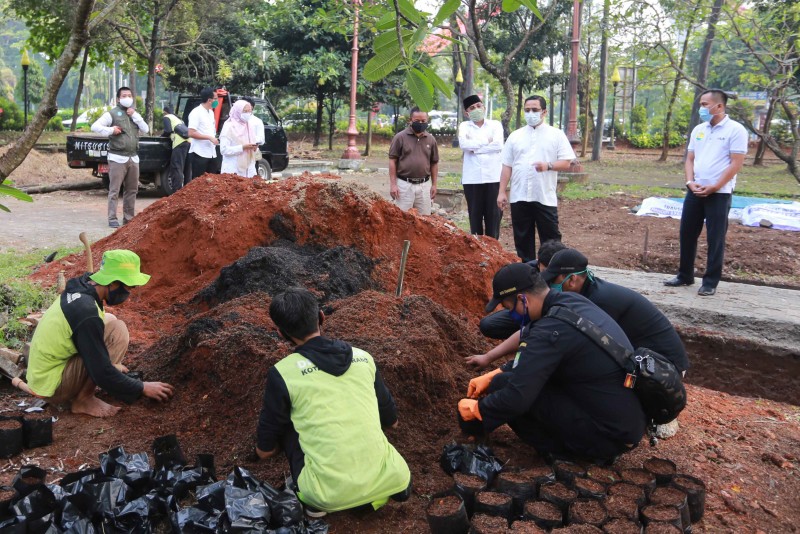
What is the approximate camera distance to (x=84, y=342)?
3830 millimetres

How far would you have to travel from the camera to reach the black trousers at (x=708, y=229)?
6.56 meters

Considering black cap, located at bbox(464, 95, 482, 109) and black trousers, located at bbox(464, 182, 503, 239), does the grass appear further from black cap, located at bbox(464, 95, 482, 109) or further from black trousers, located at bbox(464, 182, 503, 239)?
black cap, located at bbox(464, 95, 482, 109)

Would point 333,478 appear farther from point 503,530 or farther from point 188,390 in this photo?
point 188,390

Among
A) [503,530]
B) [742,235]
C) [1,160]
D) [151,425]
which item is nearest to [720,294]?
[742,235]

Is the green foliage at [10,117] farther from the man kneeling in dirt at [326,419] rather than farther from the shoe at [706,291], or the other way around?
the man kneeling in dirt at [326,419]

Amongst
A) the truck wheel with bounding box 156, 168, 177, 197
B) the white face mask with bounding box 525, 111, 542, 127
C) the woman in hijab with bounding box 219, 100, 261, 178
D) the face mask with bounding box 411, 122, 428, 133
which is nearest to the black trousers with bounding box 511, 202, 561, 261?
the white face mask with bounding box 525, 111, 542, 127

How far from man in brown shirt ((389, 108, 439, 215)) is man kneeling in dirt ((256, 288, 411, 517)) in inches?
203

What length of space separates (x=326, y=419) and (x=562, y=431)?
1240mm

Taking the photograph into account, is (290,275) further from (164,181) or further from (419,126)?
(164,181)

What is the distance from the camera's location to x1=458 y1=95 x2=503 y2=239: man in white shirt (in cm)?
791

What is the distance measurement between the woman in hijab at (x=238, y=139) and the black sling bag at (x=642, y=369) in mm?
6603

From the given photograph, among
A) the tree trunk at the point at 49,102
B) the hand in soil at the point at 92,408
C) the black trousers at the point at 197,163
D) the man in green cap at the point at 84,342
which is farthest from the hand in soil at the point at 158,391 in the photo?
the black trousers at the point at 197,163

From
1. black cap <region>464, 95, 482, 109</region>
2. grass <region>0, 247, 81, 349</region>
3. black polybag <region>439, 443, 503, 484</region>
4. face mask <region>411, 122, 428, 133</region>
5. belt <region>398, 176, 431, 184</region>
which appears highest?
black cap <region>464, 95, 482, 109</region>

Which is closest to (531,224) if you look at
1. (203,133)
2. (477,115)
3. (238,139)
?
(477,115)
